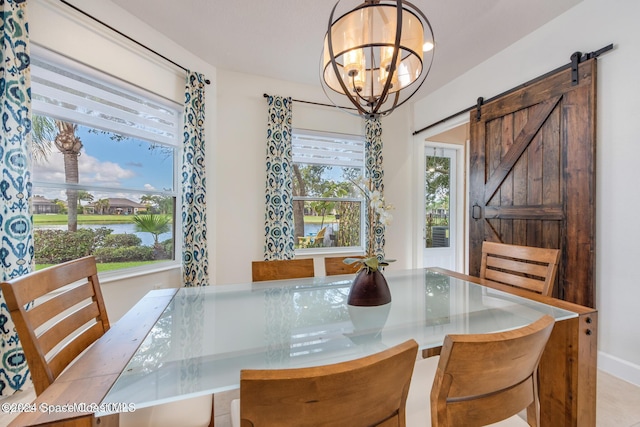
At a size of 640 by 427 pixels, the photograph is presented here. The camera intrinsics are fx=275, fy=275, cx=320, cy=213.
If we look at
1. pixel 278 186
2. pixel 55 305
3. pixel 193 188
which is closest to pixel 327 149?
pixel 278 186

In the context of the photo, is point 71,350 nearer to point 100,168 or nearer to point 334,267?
point 334,267

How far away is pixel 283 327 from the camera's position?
3.86 feet

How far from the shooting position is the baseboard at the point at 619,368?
1.89m

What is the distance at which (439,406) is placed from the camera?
2.42ft

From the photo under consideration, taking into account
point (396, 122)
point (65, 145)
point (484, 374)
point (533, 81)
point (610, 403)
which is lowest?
point (610, 403)

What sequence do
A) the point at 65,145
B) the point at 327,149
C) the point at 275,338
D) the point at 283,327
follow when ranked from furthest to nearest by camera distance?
the point at 327,149
the point at 65,145
the point at 283,327
the point at 275,338

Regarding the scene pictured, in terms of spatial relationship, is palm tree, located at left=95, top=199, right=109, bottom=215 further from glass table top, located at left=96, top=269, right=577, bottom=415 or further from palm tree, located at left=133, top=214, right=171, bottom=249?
glass table top, located at left=96, top=269, right=577, bottom=415

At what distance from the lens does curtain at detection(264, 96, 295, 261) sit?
329cm


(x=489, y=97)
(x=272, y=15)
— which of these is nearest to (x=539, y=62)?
(x=489, y=97)

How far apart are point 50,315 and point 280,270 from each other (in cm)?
123

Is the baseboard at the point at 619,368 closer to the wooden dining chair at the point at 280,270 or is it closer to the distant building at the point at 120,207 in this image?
the wooden dining chair at the point at 280,270

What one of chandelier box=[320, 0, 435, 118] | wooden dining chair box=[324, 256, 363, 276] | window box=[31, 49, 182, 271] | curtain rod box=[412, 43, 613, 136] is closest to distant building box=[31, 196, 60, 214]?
window box=[31, 49, 182, 271]

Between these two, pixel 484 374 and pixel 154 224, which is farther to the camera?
pixel 154 224

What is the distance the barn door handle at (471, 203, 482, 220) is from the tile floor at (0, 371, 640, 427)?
5.38 ft
